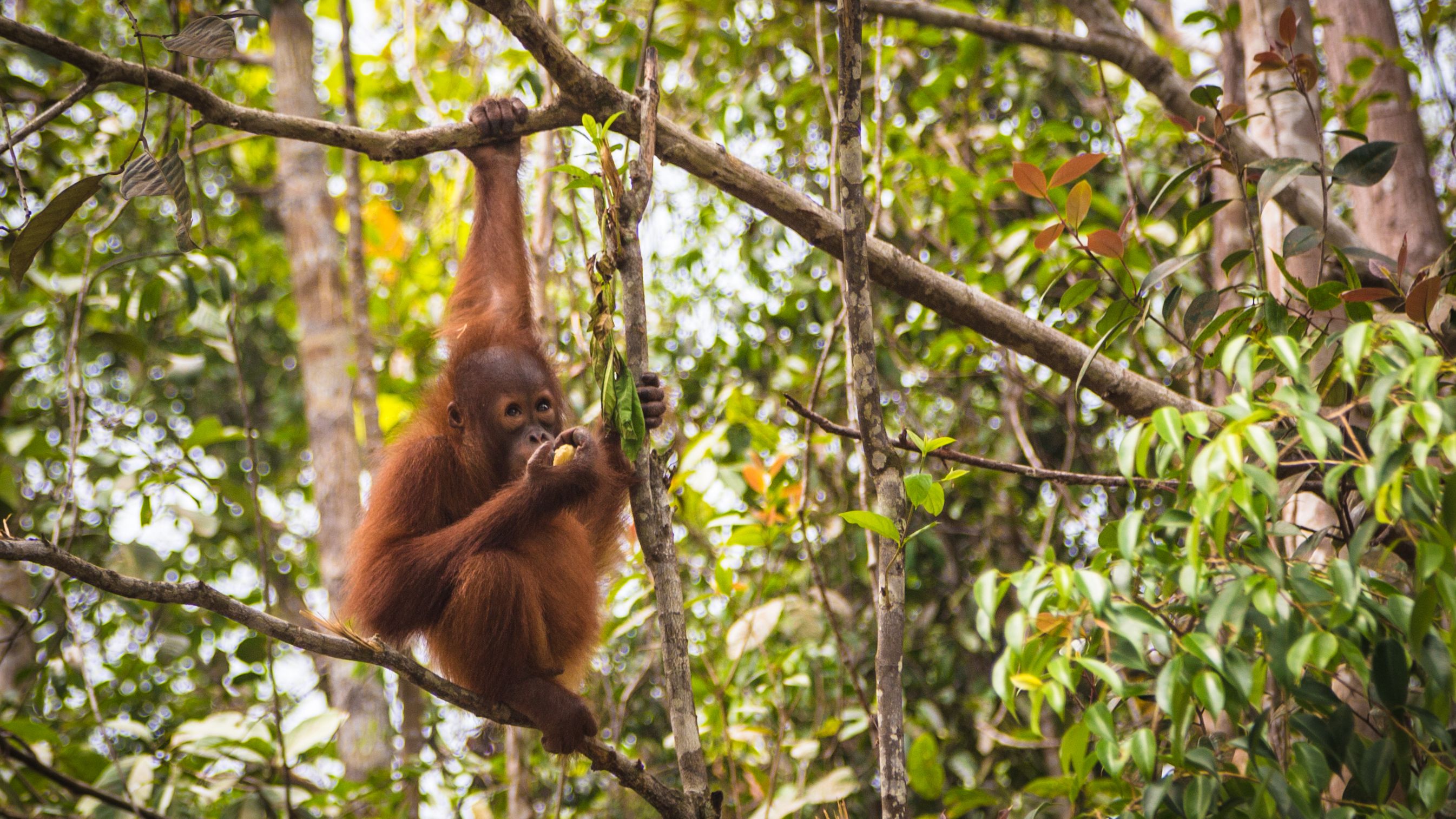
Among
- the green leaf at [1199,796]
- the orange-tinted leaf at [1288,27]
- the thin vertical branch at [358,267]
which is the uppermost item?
the thin vertical branch at [358,267]

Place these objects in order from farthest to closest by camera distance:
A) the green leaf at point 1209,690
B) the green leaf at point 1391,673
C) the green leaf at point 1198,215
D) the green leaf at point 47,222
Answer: the green leaf at point 1198,215, the green leaf at point 47,222, the green leaf at point 1391,673, the green leaf at point 1209,690

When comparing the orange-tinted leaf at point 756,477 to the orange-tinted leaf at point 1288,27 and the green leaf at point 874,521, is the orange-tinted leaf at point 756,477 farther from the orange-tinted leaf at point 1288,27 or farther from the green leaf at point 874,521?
the orange-tinted leaf at point 1288,27

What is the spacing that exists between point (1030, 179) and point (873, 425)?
732 millimetres

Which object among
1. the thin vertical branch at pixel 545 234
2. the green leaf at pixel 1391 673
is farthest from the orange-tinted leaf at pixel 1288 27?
the thin vertical branch at pixel 545 234

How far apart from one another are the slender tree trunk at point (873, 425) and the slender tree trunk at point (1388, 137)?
213cm

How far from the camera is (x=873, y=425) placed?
2064 mm

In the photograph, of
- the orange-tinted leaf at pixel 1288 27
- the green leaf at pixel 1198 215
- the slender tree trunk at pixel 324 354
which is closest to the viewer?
the green leaf at pixel 1198 215

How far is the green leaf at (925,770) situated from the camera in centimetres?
326

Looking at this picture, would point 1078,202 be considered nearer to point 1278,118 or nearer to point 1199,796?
point 1199,796

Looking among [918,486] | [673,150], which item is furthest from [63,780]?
[918,486]

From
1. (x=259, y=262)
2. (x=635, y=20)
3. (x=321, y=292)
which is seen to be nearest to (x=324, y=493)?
(x=321, y=292)

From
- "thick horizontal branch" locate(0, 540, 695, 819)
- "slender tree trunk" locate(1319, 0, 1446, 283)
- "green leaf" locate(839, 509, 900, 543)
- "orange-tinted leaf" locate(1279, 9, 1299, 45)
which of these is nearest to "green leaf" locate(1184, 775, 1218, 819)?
"green leaf" locate(839, 509, 900, 543)

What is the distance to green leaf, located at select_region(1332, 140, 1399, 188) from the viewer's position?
2.27 meters

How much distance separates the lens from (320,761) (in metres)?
5.68
